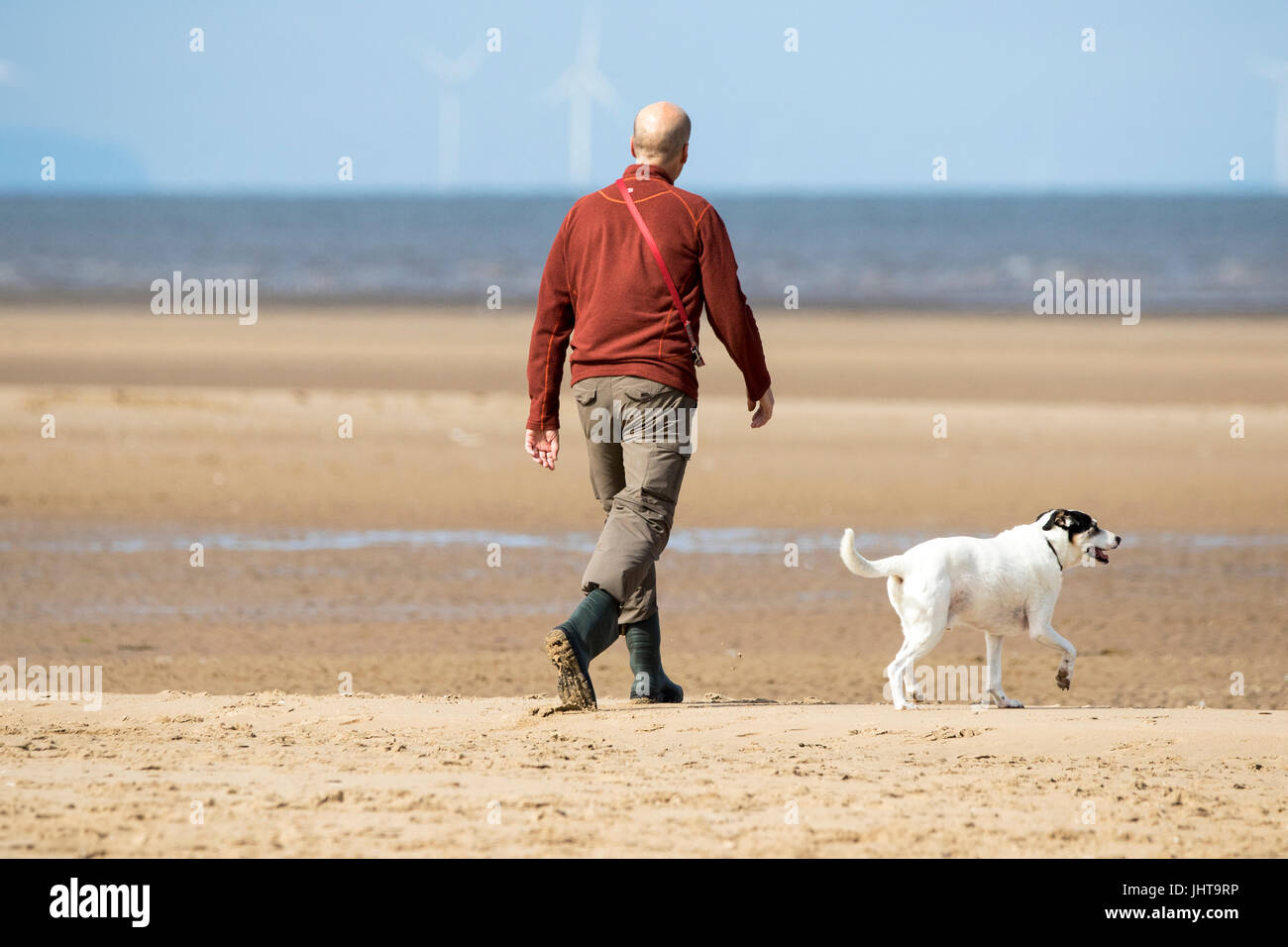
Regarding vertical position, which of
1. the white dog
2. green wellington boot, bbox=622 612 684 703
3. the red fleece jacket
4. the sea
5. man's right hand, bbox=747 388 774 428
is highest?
the sea

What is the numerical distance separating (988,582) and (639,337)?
1.63 metres

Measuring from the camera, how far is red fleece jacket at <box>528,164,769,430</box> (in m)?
5.27

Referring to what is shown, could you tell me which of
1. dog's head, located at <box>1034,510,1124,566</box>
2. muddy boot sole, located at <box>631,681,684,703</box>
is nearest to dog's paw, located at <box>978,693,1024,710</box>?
dog's head, located at <box>1034,510,1124,566</box>

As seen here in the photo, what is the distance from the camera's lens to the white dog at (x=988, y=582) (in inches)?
217

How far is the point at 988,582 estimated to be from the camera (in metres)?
5.62

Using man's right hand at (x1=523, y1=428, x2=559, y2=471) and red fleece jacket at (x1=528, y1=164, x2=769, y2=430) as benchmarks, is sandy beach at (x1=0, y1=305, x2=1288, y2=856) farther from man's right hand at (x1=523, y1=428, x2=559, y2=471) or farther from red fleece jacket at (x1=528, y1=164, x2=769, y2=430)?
red fleece jacket at (x1=528, y1=164, x2=769, y2=430)

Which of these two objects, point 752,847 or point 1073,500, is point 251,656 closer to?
point 752,847

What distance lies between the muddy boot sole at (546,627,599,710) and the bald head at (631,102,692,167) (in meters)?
1.75

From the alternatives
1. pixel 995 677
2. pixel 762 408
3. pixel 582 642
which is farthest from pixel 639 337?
pixel 995 677

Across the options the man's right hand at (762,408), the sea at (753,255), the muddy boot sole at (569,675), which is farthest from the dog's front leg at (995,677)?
the sea at (753,255)

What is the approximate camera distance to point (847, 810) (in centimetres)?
436

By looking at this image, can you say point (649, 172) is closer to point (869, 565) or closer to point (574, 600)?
point (869, 565)

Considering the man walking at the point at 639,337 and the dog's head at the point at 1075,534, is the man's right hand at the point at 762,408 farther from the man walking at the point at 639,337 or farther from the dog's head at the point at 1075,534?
the dog's head at the point at 1075,534
